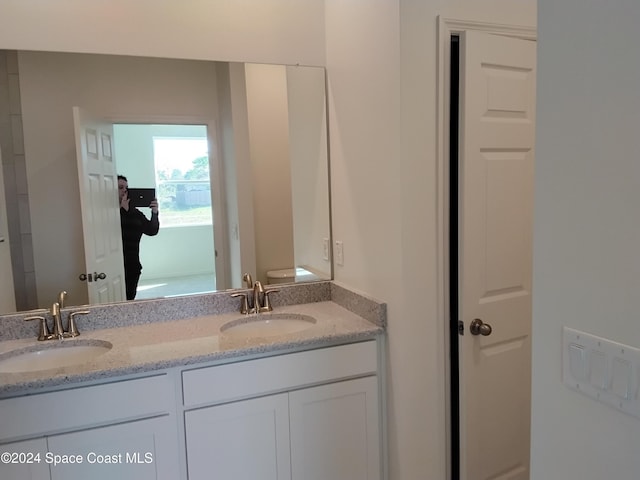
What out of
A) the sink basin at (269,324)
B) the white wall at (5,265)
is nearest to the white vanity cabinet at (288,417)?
the sink basin at (269,324)

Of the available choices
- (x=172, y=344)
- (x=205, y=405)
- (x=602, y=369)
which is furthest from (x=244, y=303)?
(x=602, y=369)

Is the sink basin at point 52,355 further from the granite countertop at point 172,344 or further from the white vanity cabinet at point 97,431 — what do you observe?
the white vanity cabinet at point 97,431

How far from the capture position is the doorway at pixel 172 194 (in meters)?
2.00

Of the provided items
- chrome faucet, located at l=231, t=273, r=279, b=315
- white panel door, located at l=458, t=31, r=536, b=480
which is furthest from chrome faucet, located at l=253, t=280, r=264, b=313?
white panel door, located at l=458, t=31, r=536, b=480

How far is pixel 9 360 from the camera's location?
5.37 feet

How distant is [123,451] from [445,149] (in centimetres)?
151

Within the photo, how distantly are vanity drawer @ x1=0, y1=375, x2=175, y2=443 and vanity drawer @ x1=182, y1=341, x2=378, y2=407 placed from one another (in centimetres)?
9

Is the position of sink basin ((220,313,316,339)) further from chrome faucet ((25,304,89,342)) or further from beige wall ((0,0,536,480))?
chrome faucet ((25,304,89,342))

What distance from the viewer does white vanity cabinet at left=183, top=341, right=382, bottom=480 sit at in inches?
63.1

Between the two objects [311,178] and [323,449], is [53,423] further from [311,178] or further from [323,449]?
[311,178]

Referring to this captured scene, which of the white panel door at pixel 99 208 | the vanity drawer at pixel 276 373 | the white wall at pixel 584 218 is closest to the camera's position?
the white wall at pixel 584 218

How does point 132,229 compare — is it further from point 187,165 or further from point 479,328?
point 479,328

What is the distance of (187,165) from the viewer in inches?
81.4

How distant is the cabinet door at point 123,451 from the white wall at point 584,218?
117 centimetres
